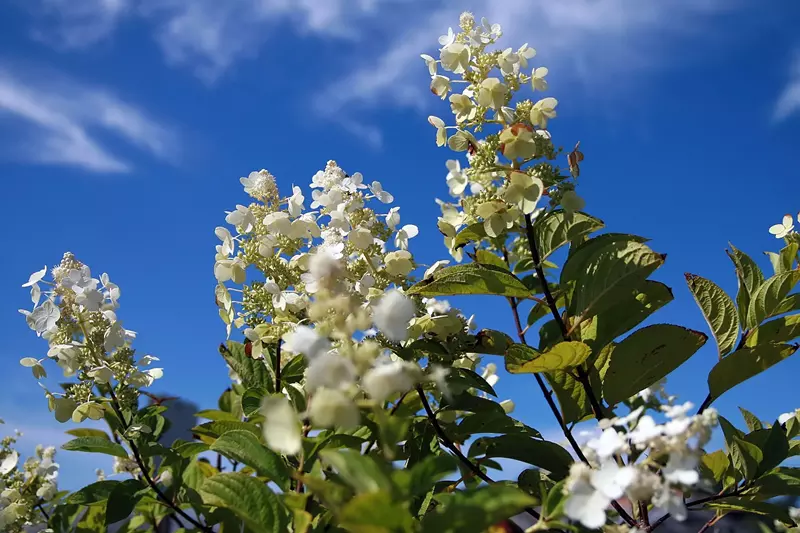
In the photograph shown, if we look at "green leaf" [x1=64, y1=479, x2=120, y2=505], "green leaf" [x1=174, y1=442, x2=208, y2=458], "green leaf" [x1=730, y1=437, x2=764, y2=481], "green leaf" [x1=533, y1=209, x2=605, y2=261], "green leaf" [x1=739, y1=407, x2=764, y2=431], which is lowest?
"green leaf" [x1=730, y1=437, x2=764, y2=481]

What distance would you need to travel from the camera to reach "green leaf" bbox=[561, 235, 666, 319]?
4.08ft

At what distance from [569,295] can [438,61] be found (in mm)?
621

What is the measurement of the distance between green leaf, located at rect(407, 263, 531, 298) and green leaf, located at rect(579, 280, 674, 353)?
0.19 m

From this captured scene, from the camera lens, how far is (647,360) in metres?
1.41

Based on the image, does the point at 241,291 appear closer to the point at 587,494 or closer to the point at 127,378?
the point at 127,378

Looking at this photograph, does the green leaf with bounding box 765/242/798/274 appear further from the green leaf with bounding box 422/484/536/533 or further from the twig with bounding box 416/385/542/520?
the green leaf with bounding box 422/484/536/533

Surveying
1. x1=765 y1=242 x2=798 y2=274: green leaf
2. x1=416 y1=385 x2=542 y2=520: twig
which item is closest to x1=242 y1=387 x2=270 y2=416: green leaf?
x1=416 y1=385 x2=542 y2=520: twig

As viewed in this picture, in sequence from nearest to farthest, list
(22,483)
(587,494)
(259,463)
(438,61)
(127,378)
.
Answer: (587,494), (259,463), (438,61), (127,378), (22,483)

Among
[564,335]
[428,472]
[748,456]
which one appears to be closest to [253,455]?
[428,472]

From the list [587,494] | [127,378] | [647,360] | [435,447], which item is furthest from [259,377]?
[587,494]

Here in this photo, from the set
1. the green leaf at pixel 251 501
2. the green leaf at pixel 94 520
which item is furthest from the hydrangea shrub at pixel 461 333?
the green leaf at pixel 94 520

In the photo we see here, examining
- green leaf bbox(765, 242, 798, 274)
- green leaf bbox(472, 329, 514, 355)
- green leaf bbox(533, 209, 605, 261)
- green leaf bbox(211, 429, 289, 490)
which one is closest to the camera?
green leaf bbox(211, 429, 289, 490)

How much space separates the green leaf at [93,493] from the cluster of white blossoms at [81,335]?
181 millimetres

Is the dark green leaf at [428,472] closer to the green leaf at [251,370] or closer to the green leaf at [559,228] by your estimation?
the green leaf at [559,228]
